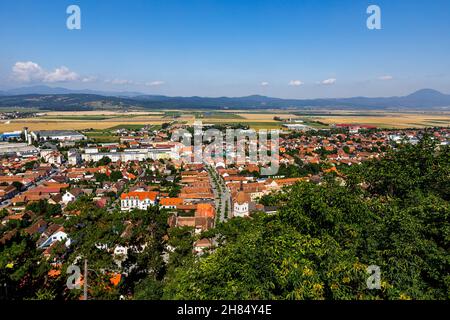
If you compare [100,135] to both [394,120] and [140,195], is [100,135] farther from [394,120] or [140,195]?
[394,120]

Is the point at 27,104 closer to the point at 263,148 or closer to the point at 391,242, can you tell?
the point at 263,148

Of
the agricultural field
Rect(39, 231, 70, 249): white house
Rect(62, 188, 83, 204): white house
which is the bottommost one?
Rect(39, 231, 70, 249): white house

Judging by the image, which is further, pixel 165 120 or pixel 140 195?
pixel 165 120

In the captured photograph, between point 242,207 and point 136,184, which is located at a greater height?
point 136,184

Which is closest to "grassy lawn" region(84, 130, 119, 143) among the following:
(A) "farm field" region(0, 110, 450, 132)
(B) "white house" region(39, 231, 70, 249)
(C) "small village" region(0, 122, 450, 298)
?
(C) "small village" region(0, 122, 450, 298)

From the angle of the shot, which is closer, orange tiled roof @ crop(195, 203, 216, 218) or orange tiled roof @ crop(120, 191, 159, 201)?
orange tiled roof @ crop(195, 203, 216, 218)

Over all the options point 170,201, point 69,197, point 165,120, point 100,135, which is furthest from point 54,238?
point 165,120

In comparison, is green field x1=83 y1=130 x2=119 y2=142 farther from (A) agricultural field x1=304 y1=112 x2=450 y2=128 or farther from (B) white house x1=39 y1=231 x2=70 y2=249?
(A) agricultural field x1=304 y1=112 x2=450 y2=128

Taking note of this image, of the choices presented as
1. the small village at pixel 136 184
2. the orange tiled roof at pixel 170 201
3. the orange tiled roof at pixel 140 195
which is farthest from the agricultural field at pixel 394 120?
the orange tiled roof at pixel 140 195

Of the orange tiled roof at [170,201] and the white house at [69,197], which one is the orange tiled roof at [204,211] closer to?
the orange tiled roof at [170,201]

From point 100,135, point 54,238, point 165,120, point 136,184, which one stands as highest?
point 165,120
